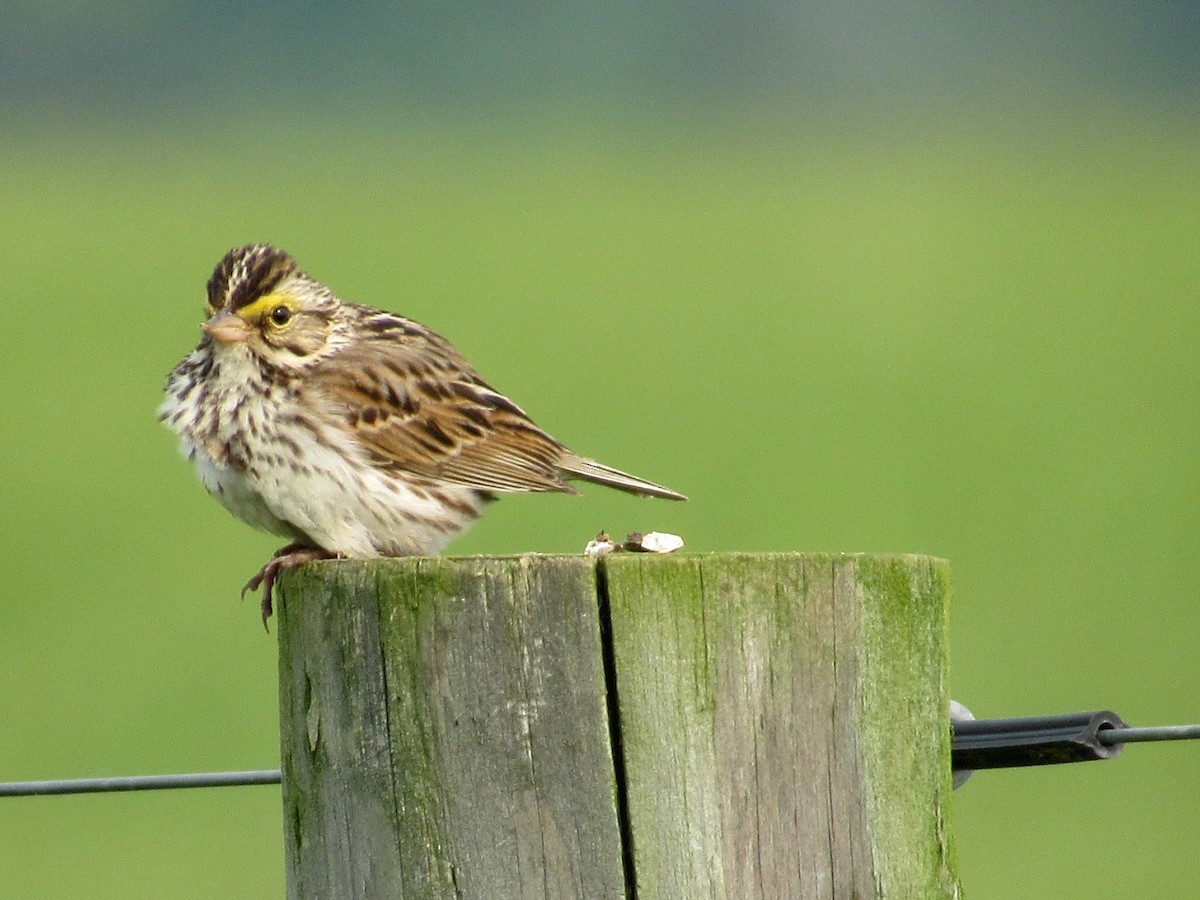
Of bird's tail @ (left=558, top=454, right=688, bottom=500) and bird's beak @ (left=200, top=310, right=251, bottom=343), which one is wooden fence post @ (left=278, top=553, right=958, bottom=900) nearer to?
bird's beak @ (left=200, top=310, right=251, bottom=343)

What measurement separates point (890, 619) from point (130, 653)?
16553 mm

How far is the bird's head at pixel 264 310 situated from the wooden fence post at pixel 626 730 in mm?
2915

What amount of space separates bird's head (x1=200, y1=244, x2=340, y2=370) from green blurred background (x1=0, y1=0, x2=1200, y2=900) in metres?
7.41

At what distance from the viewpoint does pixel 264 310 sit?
635 cm

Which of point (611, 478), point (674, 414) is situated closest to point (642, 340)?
point (674, 414)

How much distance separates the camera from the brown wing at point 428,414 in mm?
6367

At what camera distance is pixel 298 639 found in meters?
3.62

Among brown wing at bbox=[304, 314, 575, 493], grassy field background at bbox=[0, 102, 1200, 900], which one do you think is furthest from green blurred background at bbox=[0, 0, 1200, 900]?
brown wing at bbox=[304, 314, 575, 493]

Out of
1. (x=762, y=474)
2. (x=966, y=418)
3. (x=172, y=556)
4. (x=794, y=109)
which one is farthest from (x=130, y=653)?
(x=794, y=109)

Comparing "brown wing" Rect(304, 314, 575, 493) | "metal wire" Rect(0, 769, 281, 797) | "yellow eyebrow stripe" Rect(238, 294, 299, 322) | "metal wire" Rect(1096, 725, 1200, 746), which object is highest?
"yellow eyebrow stripe" Rect(238, 294, 299, 322)

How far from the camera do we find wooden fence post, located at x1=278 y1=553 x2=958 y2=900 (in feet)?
11.0

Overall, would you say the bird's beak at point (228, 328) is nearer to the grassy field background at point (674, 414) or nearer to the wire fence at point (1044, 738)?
the wire fence at point (1044, 738)

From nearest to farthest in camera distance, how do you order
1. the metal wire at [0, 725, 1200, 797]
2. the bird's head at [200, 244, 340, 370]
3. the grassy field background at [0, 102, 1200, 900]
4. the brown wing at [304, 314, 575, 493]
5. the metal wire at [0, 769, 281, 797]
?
the metal wire at [0, 725, 1200, 797] < the metal wire at [0, 769, 281, 797] < the bird's head at [200, 244, 340, 370] < the brown wing at [304, 314, 575, 493] < the grassy field background at [0, 102, 1200, 900]

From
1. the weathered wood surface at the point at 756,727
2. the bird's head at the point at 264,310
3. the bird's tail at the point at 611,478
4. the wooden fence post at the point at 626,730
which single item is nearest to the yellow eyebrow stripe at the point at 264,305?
the bird's head at the point at 264,310
